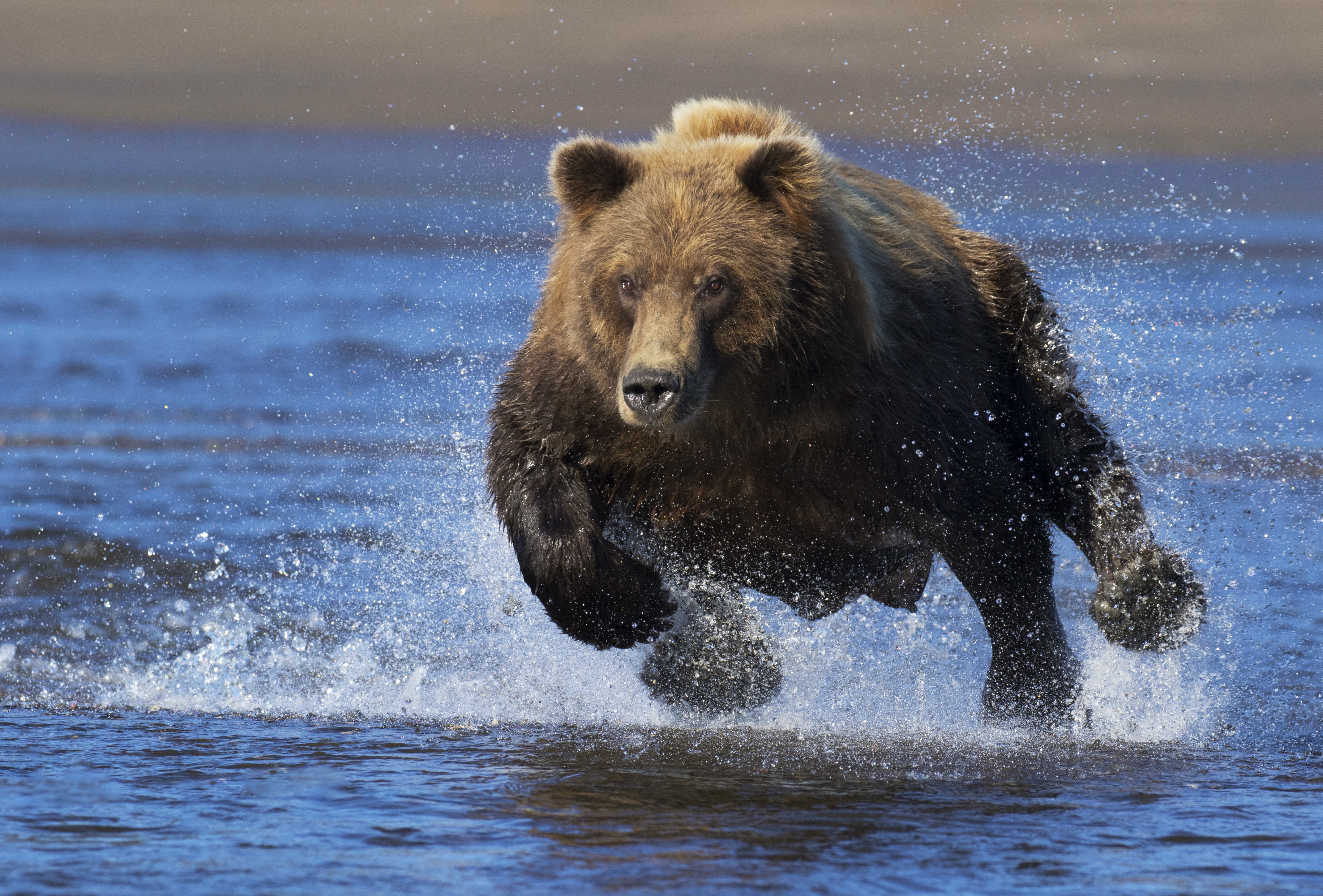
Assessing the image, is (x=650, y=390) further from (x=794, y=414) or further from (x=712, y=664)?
(x=712, y=664)

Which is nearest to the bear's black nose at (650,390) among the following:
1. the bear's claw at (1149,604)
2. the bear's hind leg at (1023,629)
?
the bear's hind leg at (1023,629)

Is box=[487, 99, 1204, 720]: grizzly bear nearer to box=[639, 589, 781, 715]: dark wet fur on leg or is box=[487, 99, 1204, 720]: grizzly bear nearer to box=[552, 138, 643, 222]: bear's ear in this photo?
box=[552, 138, 643, 222]: bear's ear

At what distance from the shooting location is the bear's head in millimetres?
4484

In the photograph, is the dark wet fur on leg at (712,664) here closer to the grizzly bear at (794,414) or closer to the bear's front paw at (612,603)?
the grizzly bear at (794,414)

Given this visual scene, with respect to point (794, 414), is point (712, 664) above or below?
below

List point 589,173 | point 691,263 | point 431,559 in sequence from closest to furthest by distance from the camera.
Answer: point 691,263
point 589,173
point 431,559

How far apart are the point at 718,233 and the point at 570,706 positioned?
75.1 inches

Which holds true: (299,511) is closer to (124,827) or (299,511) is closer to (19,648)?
(19,648)

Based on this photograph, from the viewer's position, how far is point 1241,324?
67.3 feet

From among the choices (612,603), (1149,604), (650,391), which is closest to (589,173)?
(650,391)

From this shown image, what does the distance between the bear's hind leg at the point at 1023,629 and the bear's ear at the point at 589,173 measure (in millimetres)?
1706

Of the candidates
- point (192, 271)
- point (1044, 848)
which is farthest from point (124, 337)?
point (1044, 848)

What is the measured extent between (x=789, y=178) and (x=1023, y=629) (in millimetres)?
1900

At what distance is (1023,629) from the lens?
5516mm
